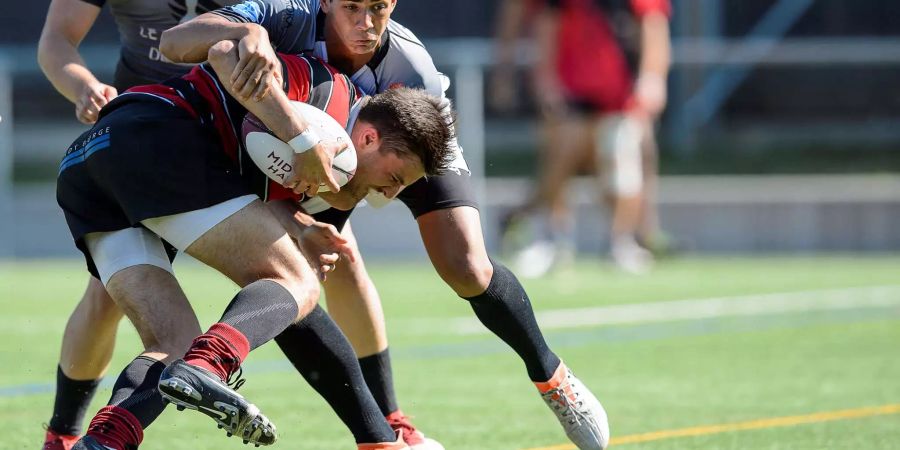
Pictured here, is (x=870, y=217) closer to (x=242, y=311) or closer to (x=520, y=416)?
(x=520, y=416)

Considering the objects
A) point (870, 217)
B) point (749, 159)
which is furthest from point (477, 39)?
point (870, 217)

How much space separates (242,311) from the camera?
4133 millimetres

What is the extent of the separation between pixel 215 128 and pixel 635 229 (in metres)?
8.89

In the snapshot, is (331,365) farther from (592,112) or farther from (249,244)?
(592,112)

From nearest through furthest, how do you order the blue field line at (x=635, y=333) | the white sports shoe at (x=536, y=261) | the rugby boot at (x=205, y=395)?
the rugby boot at (x=205, y=395)
the blue field line at (x=635, y=333)
the white sports shoe at (x=536, y=261)

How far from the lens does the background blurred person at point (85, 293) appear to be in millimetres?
5121

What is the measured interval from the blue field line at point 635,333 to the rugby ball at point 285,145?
2787 mm

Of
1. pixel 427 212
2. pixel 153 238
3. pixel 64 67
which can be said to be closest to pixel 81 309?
pixel 64 67

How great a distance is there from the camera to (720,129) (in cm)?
1658

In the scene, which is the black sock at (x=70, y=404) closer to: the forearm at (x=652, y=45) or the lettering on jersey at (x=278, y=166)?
the lettering on jersey at (x=278, y=166)

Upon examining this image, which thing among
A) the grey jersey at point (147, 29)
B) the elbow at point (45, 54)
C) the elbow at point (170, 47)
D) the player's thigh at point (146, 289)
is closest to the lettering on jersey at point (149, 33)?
the grey jersey at point (147, 29)

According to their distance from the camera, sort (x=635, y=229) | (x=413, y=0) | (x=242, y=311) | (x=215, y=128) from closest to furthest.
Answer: (x=242, y=311) < (x=215, y=128) < (x=635, y=229) < (x=413, y=0)

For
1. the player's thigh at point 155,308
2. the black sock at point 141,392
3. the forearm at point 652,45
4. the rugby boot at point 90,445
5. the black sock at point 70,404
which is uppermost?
the player's thigh at point 155,308

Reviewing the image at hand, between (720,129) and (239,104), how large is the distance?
41.4 ft
